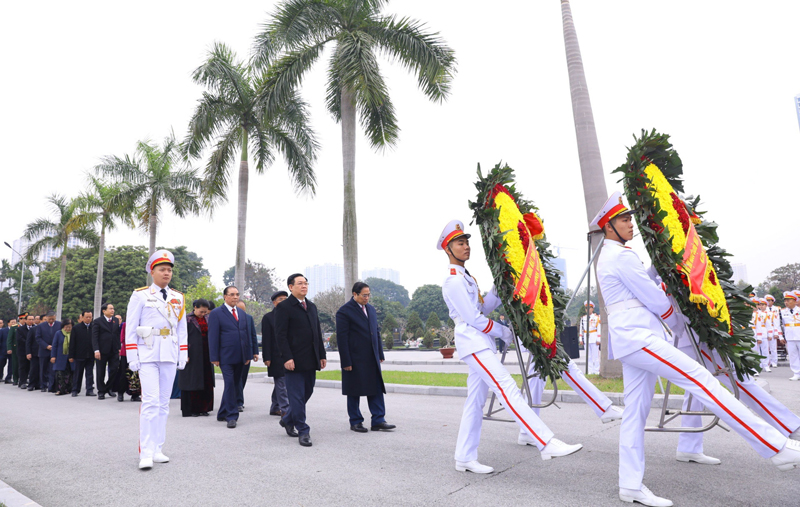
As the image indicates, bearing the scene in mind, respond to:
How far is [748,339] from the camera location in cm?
413

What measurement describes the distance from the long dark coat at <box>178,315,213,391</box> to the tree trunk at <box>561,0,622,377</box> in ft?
23.8

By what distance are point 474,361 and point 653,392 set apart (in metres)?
1.42

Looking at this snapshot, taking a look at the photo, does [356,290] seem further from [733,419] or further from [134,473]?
→ [733,419]

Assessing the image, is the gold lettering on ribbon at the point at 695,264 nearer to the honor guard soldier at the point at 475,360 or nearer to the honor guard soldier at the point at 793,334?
the honor guard soldier at the point at 475,360

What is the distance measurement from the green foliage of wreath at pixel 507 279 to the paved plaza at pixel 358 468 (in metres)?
0.93

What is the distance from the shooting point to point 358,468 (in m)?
4.98

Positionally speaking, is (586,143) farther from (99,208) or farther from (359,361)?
(99,208)

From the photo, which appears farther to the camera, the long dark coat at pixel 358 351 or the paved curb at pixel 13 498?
the long dark coat at pixel 358 351

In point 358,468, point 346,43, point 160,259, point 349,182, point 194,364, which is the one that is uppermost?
point 346,43

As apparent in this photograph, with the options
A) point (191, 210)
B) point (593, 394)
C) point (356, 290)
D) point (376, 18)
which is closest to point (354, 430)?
point (356, 290)

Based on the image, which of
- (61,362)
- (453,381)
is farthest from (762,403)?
(61,362)

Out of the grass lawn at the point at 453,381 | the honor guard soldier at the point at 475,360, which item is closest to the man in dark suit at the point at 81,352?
the grass lawn at the point at 453,381

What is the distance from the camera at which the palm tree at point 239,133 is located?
18.4 m

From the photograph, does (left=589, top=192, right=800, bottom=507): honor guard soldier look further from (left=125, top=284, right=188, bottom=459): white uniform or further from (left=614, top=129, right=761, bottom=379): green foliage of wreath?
(left=125, top=284, right=188, bottom=459): white uniform
